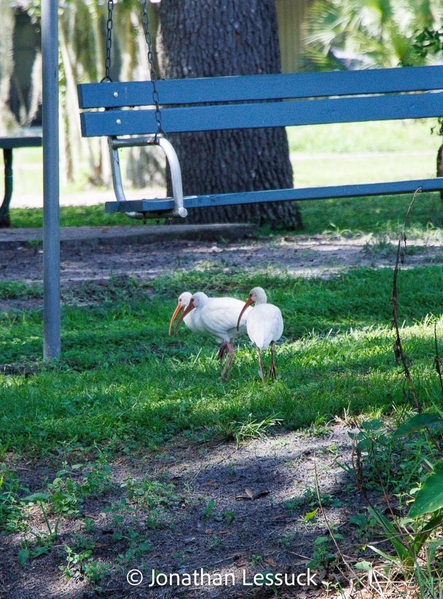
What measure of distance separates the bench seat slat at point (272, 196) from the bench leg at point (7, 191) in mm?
4805

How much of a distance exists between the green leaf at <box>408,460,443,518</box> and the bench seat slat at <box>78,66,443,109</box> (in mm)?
3635

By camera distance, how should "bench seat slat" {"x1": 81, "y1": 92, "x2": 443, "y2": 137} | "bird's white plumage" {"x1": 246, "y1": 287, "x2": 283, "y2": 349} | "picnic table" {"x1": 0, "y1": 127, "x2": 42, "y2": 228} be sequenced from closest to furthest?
"bird's white plumage" {"x1": 246, "y1": 287, "x2": 283, "y2": 349} < "bench seat slat" {"x1": 81, "y1": 92, "x2": 443, "y2": 137} < "picnic table" {"x1": 0, "y1": 127, "x2": 42, "y2": 228}

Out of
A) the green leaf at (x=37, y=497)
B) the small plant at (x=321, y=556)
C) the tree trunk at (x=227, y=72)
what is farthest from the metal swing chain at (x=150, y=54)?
the tree trunk at (x=227, y=72)

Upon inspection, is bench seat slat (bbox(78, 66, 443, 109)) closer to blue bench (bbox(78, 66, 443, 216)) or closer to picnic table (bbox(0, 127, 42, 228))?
blue bench (bbox(78, 66, 443, 216))

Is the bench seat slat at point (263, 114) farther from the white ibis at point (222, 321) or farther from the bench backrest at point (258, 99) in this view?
the white ibis at point (222, 321)

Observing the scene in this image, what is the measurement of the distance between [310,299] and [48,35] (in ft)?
7.53

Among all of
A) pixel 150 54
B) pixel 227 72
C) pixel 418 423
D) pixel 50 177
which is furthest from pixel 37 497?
pixel 227 72

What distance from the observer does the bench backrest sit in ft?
17.9

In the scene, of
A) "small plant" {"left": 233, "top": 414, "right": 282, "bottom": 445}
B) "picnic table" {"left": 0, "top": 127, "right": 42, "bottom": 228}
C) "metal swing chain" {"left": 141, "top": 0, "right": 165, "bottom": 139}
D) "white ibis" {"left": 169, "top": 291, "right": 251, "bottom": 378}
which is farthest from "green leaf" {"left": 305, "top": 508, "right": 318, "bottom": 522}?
"picnic table" {"left": 0, "top": 127, "right": 42, "bottom": 228}

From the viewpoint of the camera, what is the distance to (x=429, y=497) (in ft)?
7.85

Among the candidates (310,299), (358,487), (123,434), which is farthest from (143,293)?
(358,487)

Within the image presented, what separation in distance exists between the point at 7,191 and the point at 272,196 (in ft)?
16.5

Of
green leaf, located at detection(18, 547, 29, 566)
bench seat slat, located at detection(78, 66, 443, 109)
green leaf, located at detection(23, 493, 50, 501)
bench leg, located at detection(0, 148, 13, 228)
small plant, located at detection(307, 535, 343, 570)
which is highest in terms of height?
bench seat slat, located at detection(78, 66, 443, 109)

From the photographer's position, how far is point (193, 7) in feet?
28.8
